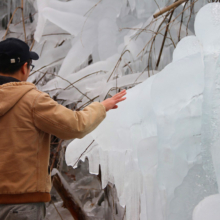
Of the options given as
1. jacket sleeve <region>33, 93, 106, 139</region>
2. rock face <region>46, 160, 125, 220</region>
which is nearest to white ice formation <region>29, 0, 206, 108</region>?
rock face <region>46, 160, 125, 220</region>

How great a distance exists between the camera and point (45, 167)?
0.98 meters

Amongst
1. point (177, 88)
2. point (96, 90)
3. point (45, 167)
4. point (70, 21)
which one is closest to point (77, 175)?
point (96, 90)

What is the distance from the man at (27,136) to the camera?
0.91 metres

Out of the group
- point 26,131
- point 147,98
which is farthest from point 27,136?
point 147,98

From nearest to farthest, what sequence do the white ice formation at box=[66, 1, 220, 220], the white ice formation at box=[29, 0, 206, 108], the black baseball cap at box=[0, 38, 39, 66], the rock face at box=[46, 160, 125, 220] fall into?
the white ice formation at box=[66, 1, 220, 220] → the black baseball cap at box=[0, 38, 39, 66] → the white ice formation at box=[29, 0, 206, 108] → the rock face at box=[46, 160, 125, 220]

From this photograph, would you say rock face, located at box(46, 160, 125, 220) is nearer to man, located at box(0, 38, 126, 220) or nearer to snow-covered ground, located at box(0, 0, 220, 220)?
snow-covered ground, located at box(0, 0, 220, 220)

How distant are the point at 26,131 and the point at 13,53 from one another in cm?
30

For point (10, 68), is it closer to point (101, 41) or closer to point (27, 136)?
point (27, 136)

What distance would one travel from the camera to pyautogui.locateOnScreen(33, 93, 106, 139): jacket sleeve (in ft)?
2.98

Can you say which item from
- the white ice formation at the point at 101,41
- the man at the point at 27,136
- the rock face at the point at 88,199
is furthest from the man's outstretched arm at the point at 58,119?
the rock face at the point at 88,199

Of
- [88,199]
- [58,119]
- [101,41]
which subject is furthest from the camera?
[88,199]

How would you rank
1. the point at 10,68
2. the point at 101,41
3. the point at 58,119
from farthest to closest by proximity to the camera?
the point at 101,41 < the point at 10,68 < the point at 58,119

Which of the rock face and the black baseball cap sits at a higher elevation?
the black baseball cap

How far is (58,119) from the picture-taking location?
91 centimetres
